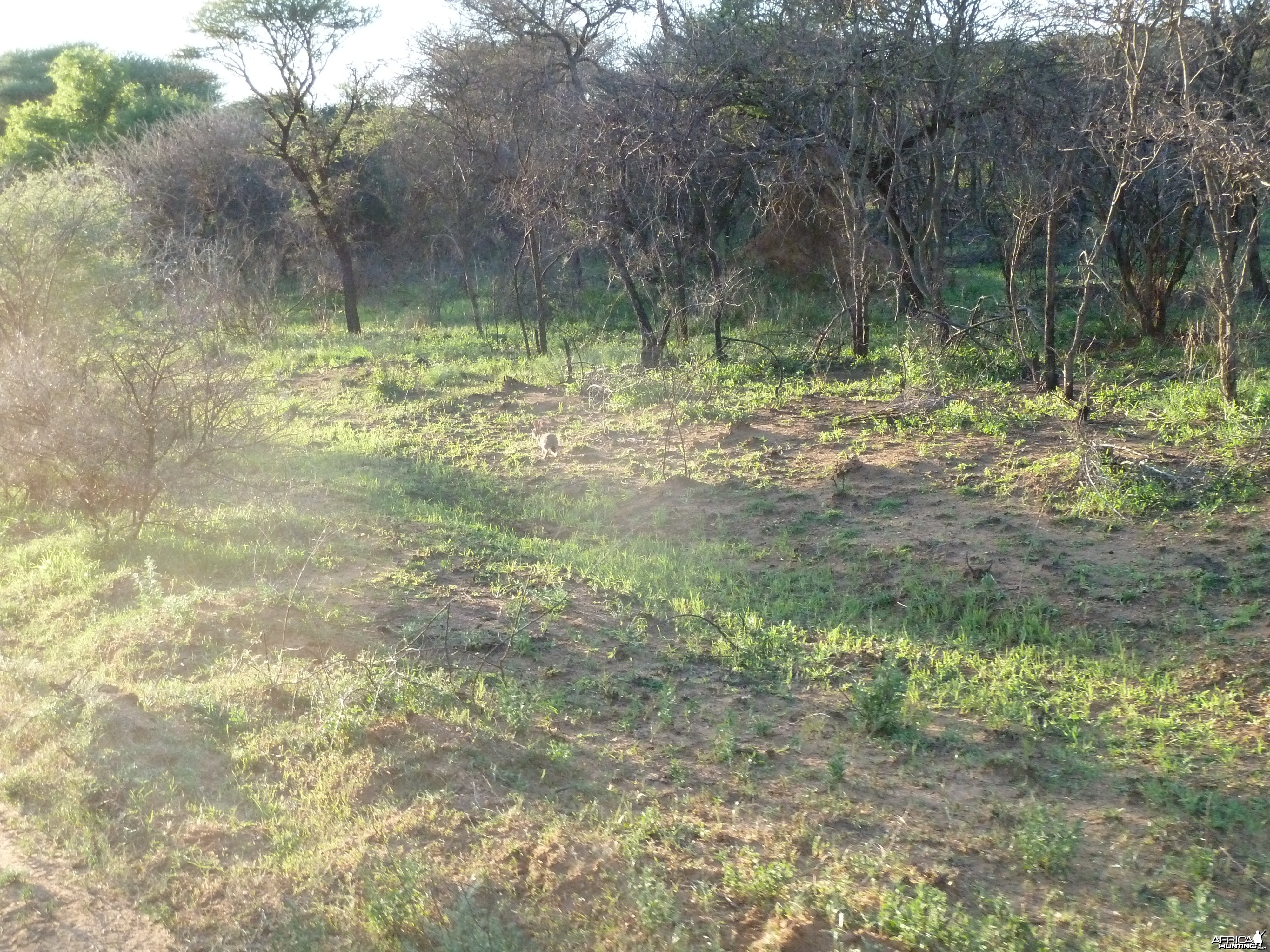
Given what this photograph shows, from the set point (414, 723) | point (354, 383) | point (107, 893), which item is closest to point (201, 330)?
point (354, 383)

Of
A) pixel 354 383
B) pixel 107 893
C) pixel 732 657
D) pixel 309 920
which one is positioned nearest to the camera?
pixel 309 920

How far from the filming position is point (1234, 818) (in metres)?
3.63

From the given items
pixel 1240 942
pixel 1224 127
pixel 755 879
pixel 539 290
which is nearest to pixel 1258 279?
pixel 1224 127

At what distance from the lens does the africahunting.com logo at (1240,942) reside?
301cm

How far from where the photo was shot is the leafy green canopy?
93.9 ft

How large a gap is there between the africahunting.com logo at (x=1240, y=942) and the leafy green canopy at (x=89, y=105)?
93.8ft

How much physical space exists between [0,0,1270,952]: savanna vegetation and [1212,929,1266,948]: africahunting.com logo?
0.15 feet

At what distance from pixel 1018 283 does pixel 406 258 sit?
16521 mm

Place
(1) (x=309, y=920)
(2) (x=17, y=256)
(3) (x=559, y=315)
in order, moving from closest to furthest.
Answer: (1) (x=309, y=920), (2) (x=17, y=256), (3) (x=559, y=315)

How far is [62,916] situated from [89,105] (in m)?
33.0

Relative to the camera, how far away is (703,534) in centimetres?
747

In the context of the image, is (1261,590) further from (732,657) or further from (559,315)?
(559,315)

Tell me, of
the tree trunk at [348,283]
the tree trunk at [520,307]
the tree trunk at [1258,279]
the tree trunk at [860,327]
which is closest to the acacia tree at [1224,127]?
the tree trunk at [1258,279]

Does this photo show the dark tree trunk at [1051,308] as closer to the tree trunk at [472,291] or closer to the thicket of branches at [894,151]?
the thicket of branches at [894,151]
